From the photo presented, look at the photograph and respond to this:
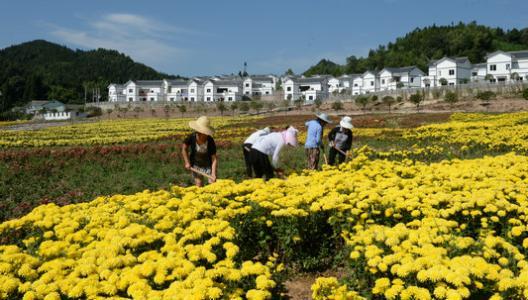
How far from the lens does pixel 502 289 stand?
12.4 ft

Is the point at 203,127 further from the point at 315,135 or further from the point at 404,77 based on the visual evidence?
the point at 404,77

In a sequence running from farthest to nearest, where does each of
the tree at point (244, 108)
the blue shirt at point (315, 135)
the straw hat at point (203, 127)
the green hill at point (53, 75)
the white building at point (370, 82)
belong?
1. the green hill at point (53, 75)
2. the white building at point (370, 82)
3. the tree at point (244, 108)
4. the blue shirt at point (315, 135)
5. the straw hat at point (203, 127)

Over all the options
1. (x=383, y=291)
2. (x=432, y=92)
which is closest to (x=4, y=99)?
(x=432, y=92)

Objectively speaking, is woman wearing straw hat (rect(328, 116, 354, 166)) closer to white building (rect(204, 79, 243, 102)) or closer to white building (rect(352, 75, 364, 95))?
white building (rect(352, 75, 364, 95))

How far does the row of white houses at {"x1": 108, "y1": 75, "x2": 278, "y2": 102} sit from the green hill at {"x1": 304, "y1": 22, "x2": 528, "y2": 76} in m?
28.6

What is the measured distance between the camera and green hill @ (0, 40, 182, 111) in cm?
11744

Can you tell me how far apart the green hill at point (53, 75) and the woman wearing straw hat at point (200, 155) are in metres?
113

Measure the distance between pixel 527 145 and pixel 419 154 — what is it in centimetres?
358

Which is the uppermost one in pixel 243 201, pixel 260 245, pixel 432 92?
pixel 432 92

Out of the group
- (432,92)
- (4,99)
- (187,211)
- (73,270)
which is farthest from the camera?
(4,99)

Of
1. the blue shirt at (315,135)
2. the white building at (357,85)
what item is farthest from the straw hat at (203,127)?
the white building at (357,85)

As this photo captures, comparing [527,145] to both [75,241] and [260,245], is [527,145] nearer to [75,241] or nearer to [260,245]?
[260,245]

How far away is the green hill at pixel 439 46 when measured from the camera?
113250 mm

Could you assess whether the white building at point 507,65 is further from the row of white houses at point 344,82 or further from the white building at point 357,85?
the white building at point 357,85
